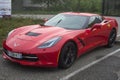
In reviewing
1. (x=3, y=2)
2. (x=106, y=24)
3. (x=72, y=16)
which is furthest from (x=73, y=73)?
(x=3, y=2)

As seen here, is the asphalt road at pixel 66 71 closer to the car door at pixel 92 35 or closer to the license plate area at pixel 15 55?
the license plate area at pixel 15 55

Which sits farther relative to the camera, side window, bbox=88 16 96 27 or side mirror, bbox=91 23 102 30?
side window, bbox=88 16 96 27

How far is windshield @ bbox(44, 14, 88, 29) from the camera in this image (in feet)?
25.3

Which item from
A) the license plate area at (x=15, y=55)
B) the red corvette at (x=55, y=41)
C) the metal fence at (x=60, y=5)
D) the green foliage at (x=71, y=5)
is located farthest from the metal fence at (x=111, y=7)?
the license plate area at (x=15, y=55)

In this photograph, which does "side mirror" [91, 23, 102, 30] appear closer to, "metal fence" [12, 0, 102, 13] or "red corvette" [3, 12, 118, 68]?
"red corvette" [3, 12, 118, 68]

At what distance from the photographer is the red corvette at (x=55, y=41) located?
6.41 m

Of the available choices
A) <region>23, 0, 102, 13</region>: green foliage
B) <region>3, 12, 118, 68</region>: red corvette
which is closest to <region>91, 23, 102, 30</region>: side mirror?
<region>3, 12, 118, 68</region>: red corvette

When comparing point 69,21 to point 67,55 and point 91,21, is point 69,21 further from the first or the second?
point 67,55

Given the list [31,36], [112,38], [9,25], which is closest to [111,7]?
[9,25]

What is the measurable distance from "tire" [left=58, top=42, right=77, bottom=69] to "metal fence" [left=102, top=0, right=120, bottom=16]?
12.2 meters

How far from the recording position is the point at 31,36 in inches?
270

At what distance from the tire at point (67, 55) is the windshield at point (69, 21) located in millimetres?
771

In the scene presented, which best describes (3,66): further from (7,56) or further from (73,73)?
(73,73)

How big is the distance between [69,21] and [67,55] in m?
1.34
